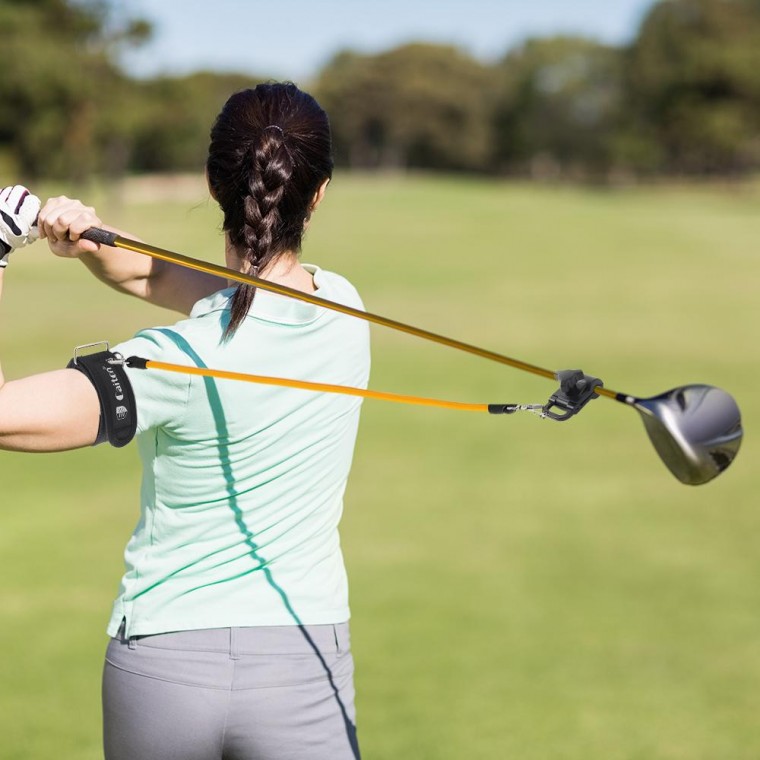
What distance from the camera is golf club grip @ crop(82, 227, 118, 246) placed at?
2.03 metres

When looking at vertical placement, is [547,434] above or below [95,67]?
below

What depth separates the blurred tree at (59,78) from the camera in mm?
38312

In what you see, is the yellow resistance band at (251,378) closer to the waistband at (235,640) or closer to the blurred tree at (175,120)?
the waistband at (235,640)

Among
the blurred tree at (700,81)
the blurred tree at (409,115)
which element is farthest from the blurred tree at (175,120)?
the blurred tree at (700,81)

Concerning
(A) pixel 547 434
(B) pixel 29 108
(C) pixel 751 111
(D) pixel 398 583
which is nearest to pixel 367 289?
(A) pixel 547 434

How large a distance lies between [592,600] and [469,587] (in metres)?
0.65

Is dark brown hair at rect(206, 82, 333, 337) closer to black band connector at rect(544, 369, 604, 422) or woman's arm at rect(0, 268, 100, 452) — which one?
woman's arm at rect(0, 268, 100, 452)

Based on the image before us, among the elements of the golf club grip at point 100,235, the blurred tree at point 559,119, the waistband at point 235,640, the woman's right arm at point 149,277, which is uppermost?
the blurred tree at point 559,119

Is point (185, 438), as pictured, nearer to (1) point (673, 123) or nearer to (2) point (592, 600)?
(2) point (592, 600)

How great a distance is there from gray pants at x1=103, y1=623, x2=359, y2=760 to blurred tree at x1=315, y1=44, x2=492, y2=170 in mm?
105716

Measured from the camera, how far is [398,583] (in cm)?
598

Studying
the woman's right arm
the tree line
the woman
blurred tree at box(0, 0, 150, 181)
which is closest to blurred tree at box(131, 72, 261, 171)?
the tree line

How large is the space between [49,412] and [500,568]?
4829mm

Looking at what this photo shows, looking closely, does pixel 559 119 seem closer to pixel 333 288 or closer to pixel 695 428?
pixel 695 428
